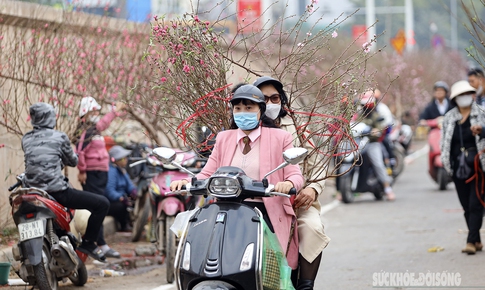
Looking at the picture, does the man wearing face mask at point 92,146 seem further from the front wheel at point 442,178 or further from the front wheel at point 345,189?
the front wheel at point 442,178

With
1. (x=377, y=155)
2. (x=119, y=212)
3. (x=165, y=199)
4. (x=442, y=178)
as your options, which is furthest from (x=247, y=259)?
(x=442, y=178)

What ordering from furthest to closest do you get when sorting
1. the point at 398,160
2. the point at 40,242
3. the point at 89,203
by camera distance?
the point at 398,160, the point at 89,203, the point at 40,242

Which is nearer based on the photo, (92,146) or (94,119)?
(94,119)

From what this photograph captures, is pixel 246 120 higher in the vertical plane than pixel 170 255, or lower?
higher

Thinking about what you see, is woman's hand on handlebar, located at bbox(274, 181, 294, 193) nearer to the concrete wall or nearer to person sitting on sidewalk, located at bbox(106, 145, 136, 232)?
the concrete wall

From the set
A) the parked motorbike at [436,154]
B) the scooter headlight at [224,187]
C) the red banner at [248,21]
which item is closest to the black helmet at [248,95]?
the scooter headlight at [224,187]

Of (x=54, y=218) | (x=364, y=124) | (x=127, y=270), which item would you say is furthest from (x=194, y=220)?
(x=364, y=124)

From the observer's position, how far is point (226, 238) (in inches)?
208

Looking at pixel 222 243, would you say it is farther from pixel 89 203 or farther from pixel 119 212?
pixel 119 212

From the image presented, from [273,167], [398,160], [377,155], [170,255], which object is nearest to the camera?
[273,167]

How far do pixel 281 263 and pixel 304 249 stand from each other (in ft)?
2.16

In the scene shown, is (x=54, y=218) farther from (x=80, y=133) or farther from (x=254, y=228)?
(x=254, y=228)

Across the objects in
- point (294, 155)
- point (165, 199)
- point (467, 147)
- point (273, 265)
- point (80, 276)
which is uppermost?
point (294, 155)

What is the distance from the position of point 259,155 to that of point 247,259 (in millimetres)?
996
